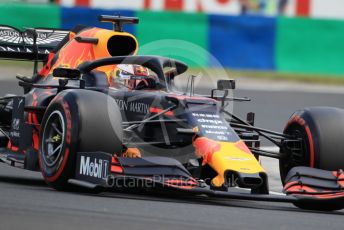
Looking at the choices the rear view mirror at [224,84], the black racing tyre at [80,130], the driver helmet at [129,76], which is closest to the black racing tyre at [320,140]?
the rear view mirror at [224,84]

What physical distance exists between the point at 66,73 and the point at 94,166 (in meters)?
1.54

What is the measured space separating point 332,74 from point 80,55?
1343 centimetres

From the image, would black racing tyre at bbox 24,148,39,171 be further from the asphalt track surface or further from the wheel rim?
the wheel rim

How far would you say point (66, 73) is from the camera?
10.2 meters

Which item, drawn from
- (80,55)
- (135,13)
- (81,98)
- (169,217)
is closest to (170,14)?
(135,13)

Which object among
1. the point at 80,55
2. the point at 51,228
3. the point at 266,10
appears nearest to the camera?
A: the point at 51,228

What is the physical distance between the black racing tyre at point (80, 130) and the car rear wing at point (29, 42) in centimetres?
284

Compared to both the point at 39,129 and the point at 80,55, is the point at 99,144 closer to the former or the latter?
the point at 39,129

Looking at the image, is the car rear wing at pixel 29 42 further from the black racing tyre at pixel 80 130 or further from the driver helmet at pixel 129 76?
the black racing tyre at pixel 80 130

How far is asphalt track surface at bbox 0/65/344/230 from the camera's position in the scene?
289 inches

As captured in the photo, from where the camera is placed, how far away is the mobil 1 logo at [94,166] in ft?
29.3

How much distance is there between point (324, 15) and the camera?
2711cm

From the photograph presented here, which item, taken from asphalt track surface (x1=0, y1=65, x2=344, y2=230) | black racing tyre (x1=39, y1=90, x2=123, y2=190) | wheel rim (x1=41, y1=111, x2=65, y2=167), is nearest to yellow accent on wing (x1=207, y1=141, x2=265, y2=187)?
asphalt track surface (x1=0, y1=65, x2=344, y2=230)

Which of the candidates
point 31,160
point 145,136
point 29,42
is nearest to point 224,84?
point 145,136
